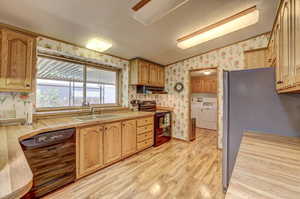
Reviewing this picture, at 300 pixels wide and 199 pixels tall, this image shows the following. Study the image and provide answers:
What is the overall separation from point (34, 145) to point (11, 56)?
110 cm

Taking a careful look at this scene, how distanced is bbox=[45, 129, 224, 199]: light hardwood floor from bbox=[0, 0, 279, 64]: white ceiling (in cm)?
221

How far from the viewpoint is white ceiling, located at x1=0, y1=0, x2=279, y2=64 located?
1462 mm

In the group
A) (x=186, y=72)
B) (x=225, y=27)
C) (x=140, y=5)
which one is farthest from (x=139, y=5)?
(x=186, y=72)

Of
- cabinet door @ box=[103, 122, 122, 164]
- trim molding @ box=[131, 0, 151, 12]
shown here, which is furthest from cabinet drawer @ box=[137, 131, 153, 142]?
trim molding @ box=[131, 0, 151, 12]

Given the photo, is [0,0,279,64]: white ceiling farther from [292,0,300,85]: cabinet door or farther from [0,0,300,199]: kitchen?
[292,0,300,85]: cabinet door

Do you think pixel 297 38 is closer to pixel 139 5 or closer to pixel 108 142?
pixel 139 5

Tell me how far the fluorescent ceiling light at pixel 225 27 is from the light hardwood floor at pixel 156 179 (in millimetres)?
2307

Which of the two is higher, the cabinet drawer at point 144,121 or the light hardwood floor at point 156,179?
Result: the cabinet drawer at point 144,121

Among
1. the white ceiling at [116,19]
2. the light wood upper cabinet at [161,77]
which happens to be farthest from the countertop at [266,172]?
the light wood upper cabinet at [161,77]

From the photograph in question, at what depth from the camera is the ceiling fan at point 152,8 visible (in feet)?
4.64

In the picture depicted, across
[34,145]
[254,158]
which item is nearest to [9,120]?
[34,145]

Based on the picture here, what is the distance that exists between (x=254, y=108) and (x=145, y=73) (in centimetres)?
238

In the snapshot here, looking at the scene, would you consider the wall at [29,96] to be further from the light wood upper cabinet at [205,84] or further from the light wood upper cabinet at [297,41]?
the light wood upper cabinet at [205,84]

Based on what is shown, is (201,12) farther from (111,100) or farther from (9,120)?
(9,120)
